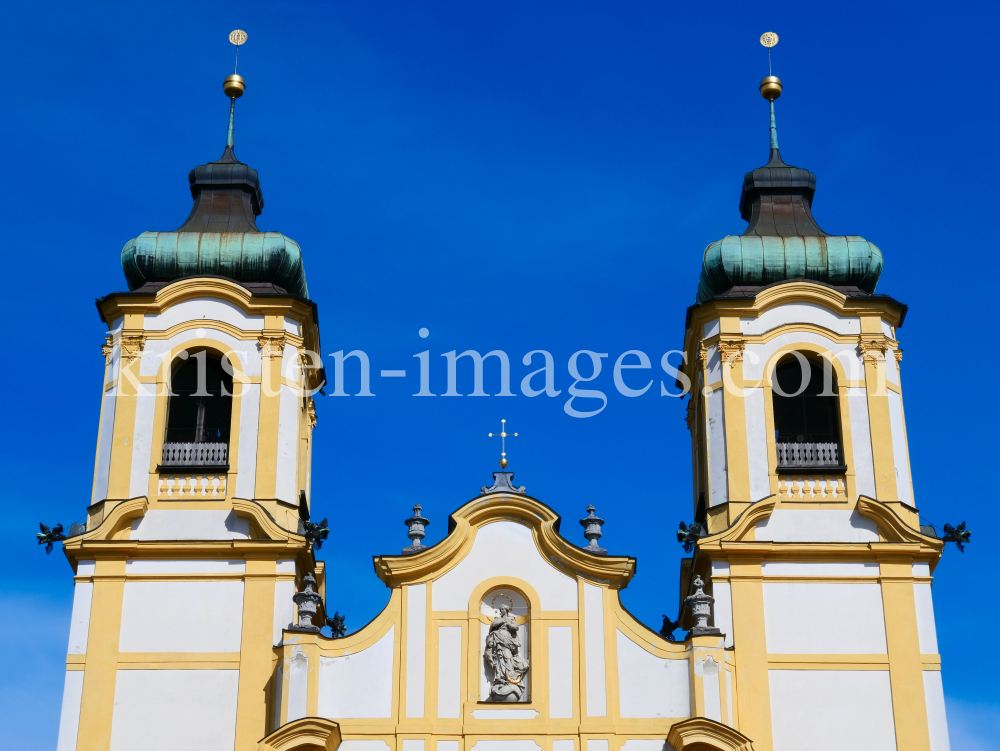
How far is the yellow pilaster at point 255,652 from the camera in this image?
21891 mm

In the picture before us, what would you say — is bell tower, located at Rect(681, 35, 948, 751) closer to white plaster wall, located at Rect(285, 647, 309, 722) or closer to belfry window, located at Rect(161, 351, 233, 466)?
white plaster wall, located at Rect(285, 647, 309, 722)

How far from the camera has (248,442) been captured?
23750 mm

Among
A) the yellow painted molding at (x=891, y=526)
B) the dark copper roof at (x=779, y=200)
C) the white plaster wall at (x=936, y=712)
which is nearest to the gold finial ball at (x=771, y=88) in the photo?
the dark copper roof at (x=779, y=200)

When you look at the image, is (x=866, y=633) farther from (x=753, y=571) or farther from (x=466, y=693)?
(x=466, y=693)

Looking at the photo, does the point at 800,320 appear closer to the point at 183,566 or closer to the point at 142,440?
the point at 183,566

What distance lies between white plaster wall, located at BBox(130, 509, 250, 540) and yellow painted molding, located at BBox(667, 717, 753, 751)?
6031mm

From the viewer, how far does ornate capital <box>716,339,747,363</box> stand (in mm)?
24375

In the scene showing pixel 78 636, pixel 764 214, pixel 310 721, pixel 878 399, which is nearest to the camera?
pixel 310 721

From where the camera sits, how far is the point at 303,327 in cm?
2494

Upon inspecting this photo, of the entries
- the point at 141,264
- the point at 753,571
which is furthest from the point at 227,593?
the point at 753,571

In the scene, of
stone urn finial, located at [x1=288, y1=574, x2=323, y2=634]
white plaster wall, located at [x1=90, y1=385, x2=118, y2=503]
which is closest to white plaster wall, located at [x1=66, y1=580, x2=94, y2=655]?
white plaster wall, located at [x1=90, y1=385, x2=118, y2=503]

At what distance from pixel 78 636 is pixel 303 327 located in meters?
5.19

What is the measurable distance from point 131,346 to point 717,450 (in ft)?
25.8

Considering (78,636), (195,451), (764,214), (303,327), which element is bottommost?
(78,636)
